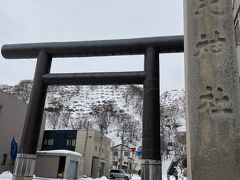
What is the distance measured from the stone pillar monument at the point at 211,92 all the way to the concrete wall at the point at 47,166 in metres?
25.6

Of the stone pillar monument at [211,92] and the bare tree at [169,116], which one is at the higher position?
the bare tree at [169,116]

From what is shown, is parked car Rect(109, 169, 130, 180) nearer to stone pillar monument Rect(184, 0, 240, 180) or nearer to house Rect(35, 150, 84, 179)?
house Rect(35, 150, 84, 179)

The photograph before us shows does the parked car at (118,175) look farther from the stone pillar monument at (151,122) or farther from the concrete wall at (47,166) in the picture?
the stone pillar monument at (151,122)

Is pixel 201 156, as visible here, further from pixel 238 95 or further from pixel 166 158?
pixel 166 158

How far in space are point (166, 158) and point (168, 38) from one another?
54.4 meters

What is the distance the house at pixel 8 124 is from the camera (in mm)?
24516

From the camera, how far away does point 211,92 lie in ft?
13.2

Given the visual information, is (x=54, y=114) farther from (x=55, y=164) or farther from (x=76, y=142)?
(x=55, y=164)

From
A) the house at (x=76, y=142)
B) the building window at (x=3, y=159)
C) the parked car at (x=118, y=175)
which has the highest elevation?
the house at (x=76, y=142)

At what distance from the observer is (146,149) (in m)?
7.91

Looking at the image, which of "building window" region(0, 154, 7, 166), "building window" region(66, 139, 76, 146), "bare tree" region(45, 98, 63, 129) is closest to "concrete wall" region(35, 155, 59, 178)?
"building window" region(0, 154, 7, 166)

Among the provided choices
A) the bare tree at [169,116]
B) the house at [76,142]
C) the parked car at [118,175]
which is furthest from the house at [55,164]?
the bare tree at [169,116]

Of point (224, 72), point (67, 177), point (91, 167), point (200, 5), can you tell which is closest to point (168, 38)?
point (200, 5)

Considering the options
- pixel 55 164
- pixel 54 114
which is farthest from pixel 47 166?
pixel 54 114
